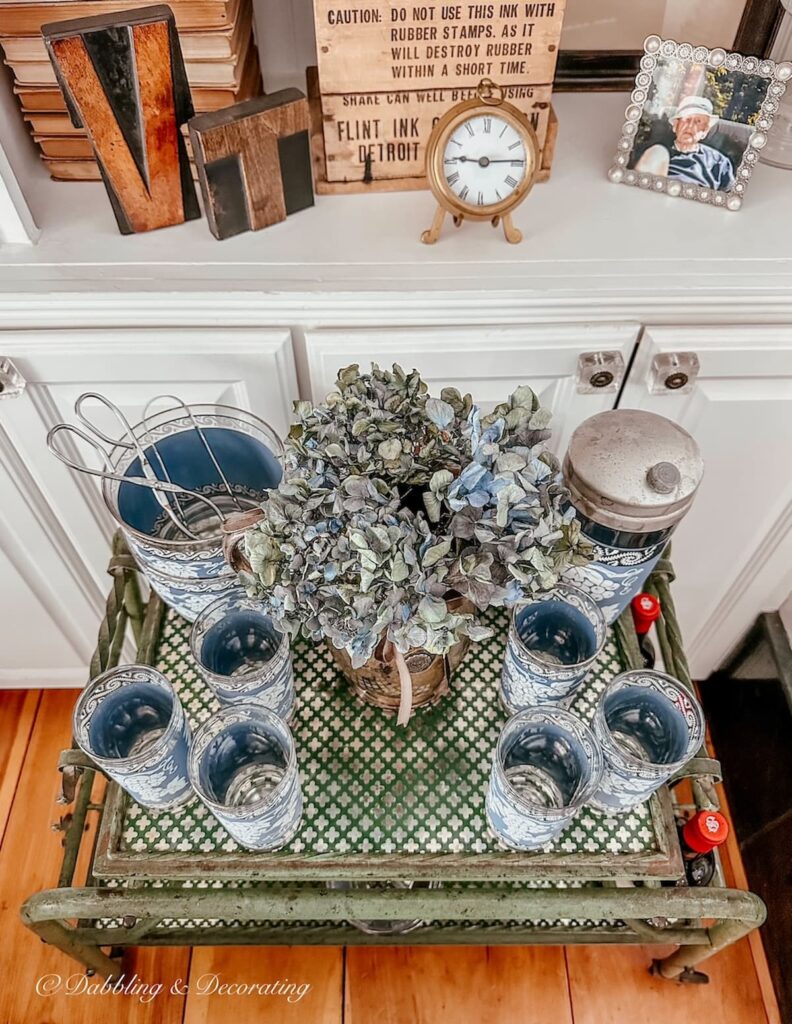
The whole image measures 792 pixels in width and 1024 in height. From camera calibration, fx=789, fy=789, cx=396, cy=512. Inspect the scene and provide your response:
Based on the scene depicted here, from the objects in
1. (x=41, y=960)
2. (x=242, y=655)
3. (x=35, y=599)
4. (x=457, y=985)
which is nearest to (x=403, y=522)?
(x=242, y=655)

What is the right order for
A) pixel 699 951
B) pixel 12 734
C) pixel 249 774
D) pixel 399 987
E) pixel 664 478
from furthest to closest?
pixel 12 734 → pixel 399 987 → pixel 699 951 → pixel 249 774 → pixel 664 478

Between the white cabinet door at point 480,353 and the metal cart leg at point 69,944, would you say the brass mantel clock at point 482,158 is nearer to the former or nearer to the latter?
the white cabinet door at point 480,353

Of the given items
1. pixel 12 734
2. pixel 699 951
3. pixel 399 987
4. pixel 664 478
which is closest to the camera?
pixel 664 478

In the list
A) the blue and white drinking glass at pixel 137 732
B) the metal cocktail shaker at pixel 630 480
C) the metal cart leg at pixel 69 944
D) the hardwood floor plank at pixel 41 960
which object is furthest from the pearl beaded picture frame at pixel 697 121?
the hardwood floor plank at pixel 41 960

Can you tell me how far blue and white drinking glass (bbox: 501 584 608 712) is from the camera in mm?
727

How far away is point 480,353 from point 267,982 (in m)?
0.97

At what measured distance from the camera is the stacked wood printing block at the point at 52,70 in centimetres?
73

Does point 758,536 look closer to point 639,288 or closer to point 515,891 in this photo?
point 639,288

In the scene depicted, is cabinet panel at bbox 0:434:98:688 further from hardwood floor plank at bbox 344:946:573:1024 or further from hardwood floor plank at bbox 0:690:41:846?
hardwood floor plank at bbox 344:946:573:1024

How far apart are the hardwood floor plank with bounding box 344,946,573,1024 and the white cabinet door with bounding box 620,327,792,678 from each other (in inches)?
22.7

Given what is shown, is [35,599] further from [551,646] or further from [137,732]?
[551,646]

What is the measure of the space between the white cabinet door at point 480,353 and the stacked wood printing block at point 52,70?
0.27m

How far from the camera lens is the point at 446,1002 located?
1.16 m

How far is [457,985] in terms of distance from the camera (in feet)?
3.84
